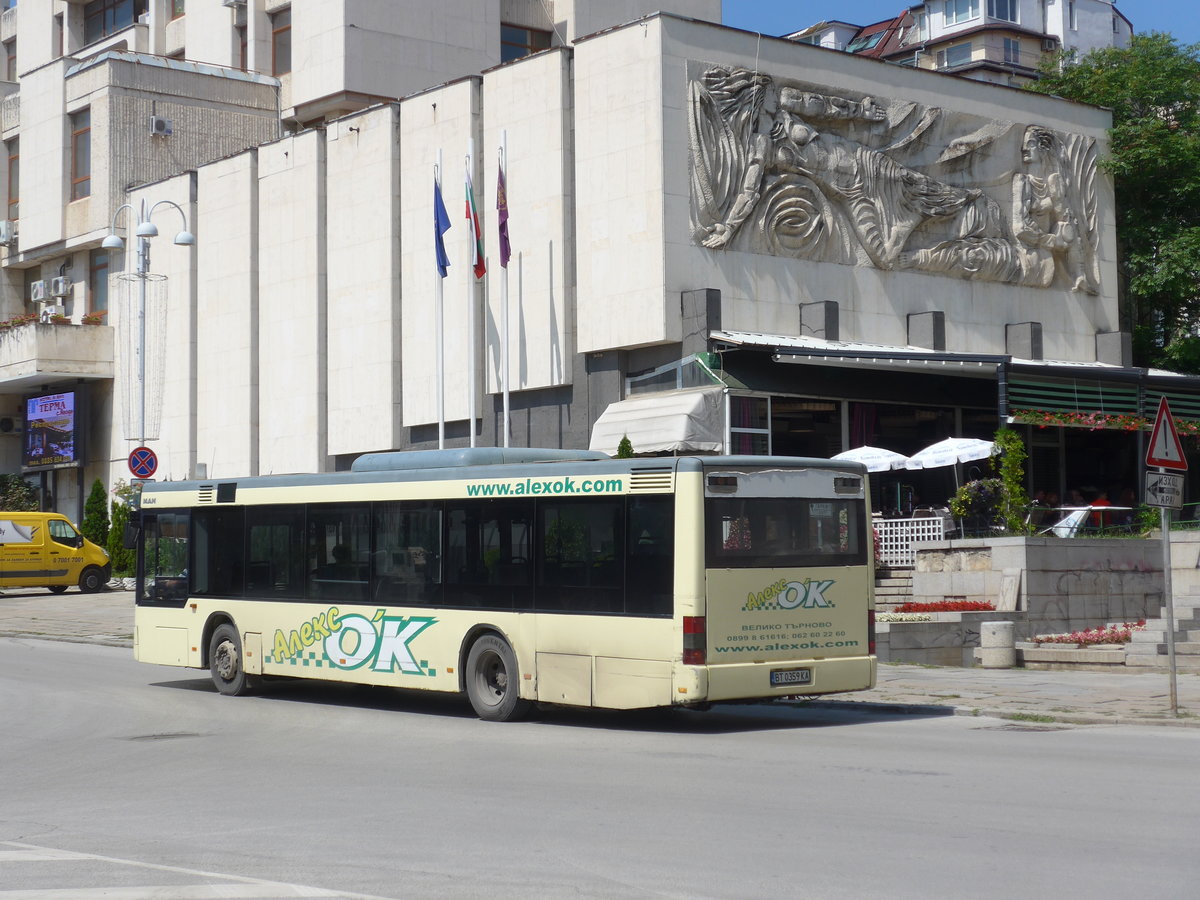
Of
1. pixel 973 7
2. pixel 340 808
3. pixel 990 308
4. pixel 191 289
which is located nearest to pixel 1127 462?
pixel 990 308

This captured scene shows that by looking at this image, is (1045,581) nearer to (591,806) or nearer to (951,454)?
(951,454)

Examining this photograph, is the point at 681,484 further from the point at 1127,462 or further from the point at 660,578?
the point at 1127,462

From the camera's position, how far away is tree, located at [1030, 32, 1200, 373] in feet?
143

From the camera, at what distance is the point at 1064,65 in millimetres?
49656

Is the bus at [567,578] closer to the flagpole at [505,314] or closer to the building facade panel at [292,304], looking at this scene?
the flagpole at [505,314]

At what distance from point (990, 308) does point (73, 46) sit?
4048 centimetres

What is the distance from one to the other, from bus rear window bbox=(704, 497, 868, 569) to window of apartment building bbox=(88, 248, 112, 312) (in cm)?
4225

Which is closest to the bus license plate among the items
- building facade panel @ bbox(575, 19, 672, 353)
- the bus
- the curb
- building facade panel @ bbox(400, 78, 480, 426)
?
the bus

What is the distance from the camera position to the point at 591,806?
1032 centimetres

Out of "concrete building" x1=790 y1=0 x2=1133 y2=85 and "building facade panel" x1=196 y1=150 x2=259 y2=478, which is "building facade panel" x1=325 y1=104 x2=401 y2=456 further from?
"concrete building" x1=790 y1=0 x2=1133 y2=85

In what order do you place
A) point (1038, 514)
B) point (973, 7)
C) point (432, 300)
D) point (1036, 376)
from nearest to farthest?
point (1038, 514), point (1036, 376), point (432, 300), point (973, 7)

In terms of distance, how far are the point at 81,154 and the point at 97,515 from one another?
12.3m

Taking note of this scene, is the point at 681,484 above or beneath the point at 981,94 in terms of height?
beneath

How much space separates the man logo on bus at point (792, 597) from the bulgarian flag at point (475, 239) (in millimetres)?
21994
